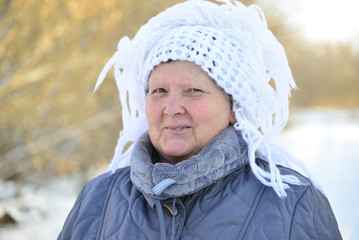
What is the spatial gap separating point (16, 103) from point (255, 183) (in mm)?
4281

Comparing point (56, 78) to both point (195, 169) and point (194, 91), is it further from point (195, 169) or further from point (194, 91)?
point (195, 169)

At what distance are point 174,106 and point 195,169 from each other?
30cm

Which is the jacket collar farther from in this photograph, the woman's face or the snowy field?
A: the snowy field

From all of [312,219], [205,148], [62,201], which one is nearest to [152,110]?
[205,148]

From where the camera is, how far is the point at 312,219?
1.44 metres

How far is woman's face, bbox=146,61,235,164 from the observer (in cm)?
161

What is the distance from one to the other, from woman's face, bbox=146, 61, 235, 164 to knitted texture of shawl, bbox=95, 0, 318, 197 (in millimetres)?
49

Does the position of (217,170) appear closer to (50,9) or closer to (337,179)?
(50,9)

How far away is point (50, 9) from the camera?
4379 millimetres

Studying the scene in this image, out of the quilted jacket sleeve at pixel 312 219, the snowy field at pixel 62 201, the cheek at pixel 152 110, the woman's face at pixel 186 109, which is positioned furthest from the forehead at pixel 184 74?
the snowy field at pixel 62 201

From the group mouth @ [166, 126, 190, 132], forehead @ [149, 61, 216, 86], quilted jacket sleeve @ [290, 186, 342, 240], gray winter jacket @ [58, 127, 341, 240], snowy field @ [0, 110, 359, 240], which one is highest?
forehead @ [149, 61, 216, 86]

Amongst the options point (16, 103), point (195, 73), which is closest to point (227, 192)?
Result: point (195, 73)

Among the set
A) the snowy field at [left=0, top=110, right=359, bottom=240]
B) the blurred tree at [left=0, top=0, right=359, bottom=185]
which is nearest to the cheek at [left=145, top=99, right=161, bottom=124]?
the blurred tree at [left=0, top=0, right=359, bottom=185]

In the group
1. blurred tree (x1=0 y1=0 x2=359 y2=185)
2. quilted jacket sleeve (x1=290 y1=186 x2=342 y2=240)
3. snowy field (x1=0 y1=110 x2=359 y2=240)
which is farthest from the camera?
snowy field (x1=0 y1=110 x2=359 y2=240)
